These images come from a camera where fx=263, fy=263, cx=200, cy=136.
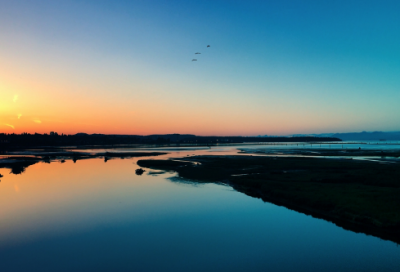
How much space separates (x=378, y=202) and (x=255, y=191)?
11575mm

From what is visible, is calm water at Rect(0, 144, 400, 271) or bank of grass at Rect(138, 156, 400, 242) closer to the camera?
calm water at Rect(0, 144, 400, 271)

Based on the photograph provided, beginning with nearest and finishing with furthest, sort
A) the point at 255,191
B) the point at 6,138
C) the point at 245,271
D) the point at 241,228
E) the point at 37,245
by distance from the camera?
1. the point at 245,271
2. the point at 37,245
3. the point at 241,228
4. the point at 255,191
5. the point at 6,138

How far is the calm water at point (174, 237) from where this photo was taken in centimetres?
1325

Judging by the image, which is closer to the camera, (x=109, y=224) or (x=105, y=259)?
(x=105, y=259)

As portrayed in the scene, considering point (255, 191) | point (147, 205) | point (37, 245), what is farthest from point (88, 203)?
point (255, 191)

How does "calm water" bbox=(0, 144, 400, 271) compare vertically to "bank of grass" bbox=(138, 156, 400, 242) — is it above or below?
below

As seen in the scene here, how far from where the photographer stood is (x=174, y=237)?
54.7 feet

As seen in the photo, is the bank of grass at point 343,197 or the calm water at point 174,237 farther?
the bank of grass at point 343,197

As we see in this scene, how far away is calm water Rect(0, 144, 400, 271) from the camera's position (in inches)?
522

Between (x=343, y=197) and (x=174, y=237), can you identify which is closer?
(x=174, y=237)

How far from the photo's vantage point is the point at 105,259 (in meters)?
13.8

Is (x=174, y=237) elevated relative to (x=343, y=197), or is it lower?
lower

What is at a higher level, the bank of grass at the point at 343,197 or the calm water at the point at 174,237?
the bank of grass at the point at 343,197

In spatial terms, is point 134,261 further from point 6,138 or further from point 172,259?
point 6,138
